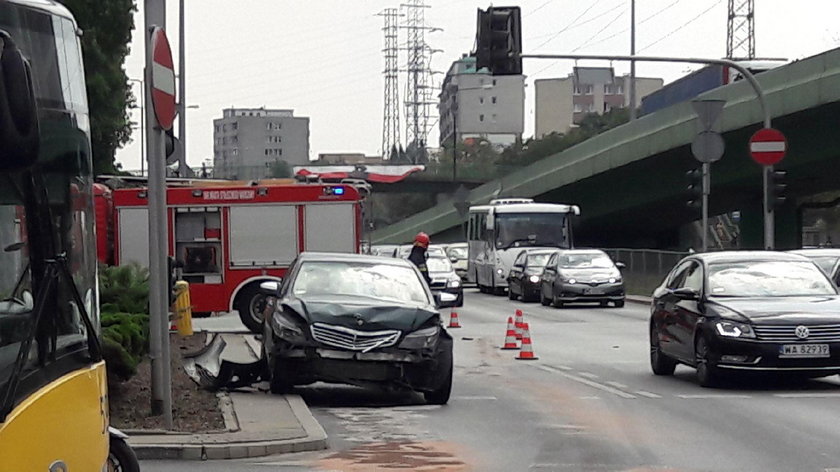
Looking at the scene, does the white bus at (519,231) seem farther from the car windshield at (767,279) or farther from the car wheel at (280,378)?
the car wheel at (280,378)

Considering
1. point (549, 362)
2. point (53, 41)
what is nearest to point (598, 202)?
point (549, 362)

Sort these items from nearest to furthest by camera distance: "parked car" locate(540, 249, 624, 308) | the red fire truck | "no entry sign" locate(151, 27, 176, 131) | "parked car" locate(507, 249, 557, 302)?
"no entry sign" locate(151, 27, 176, 131) < the red fire truck < "parked car" locate(540, 249, 624, 308) < "parked car" locate(507, 249, 557, 302)

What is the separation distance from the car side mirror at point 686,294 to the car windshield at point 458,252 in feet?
136

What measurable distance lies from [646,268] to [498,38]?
18822 mm

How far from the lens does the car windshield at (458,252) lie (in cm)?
5937

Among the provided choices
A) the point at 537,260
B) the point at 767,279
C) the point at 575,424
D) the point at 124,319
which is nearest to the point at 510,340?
the point at 767,279

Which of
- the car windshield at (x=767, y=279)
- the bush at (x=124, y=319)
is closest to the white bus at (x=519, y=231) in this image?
the car windshield at (x=767, y=279)

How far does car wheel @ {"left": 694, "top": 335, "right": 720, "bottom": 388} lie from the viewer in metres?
16.3

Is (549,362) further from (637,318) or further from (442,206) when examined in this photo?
(442,206)

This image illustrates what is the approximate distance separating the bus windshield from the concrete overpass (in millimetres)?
4250

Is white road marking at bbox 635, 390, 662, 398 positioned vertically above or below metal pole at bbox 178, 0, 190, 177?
below

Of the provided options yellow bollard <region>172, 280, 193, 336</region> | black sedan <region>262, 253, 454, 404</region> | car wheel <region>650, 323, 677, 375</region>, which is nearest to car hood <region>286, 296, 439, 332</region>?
black sedan <region>262, 253, 454, 404</region>

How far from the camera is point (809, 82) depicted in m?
37.6

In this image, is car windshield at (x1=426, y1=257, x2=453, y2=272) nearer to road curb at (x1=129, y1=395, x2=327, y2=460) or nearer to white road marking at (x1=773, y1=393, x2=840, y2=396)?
white road marking at (x1=773, y1=393, x2=840, y2=396)
